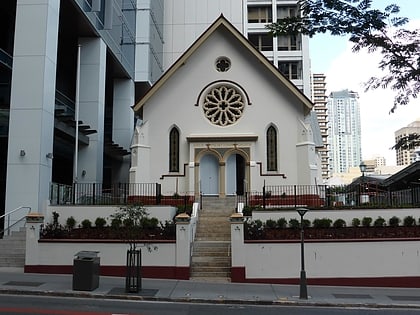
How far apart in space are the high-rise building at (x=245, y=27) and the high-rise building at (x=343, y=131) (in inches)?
1902

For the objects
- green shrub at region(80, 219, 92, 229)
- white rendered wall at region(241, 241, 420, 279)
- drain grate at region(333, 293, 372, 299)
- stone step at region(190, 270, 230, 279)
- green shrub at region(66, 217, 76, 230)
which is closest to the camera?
drain grate at region(333, 293, 372, 299)

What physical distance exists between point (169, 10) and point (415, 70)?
51.6 metres

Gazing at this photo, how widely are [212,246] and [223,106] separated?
40.9 feet

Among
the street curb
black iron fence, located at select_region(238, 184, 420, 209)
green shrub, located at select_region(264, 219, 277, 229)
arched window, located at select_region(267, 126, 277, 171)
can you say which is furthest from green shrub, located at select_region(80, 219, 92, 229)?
arched window, located at select_region(267, 126, 277, 171)

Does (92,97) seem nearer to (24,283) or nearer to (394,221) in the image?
(24,283)

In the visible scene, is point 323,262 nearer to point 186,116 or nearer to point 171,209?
point 171,209

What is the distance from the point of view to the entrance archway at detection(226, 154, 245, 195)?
30.5 meters

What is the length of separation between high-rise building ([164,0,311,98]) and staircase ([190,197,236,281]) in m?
34.4

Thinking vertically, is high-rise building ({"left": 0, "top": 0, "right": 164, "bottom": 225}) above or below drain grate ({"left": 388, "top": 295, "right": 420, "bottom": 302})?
above

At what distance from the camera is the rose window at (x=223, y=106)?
100 ft

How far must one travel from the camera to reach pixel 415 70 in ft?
28.3

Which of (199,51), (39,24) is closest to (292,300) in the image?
(39,24)

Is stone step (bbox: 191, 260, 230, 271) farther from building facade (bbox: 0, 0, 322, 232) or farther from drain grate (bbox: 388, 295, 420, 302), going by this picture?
building facade (bbox: 0, 0, 322, 232)

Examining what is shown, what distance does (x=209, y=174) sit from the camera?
3061cm
